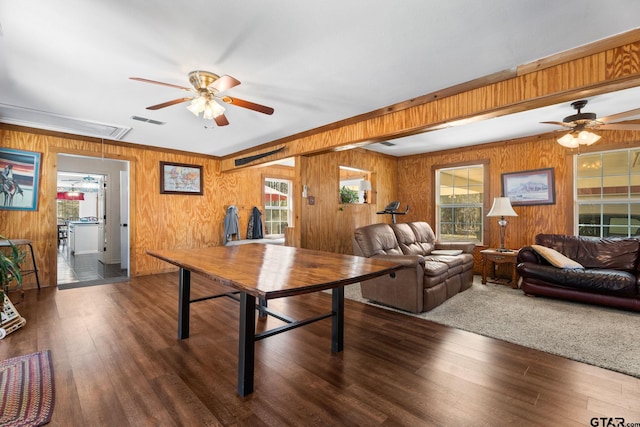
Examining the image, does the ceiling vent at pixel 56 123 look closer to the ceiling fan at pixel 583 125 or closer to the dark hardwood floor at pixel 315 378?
the dark hardwood floor at pixel 315 378

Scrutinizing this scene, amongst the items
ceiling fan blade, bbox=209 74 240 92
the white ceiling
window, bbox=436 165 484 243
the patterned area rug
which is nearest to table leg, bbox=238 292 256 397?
the patterned area rug

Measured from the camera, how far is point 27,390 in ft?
6.01

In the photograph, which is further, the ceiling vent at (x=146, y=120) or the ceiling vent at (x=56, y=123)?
the ceiling vent at (x=146, y=120)

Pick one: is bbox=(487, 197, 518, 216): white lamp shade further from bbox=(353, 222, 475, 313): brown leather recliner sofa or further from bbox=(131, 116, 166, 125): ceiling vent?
bbox=(131, 116, 166, 125): ceiling vent

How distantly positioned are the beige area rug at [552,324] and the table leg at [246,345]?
6.66 ft

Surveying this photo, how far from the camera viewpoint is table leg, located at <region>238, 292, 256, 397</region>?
1.80 m

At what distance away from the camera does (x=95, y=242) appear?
26.9ft

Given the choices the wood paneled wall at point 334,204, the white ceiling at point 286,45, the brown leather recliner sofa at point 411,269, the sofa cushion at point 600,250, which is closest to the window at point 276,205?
the wood paneled wall at point 334,204

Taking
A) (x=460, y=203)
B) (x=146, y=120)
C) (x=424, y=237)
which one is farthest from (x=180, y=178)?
(x=460, y=203)

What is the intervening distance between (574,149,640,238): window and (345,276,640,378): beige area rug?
1697 millimetres

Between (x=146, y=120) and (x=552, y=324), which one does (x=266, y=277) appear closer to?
(x=552, y=324)

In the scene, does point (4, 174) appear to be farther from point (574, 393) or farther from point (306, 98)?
point (574, 393)

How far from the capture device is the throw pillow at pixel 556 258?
3724 millimetres

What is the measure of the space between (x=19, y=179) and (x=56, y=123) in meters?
1.06
